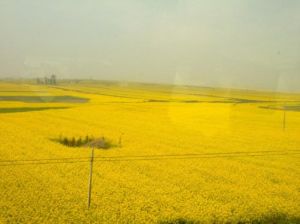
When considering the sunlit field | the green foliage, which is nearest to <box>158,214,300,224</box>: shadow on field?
the sunlit field

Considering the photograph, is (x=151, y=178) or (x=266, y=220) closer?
(x=266, y=220)

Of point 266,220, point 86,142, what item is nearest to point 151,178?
point 266,220

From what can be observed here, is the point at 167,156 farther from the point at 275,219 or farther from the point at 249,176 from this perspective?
the point at 275,219

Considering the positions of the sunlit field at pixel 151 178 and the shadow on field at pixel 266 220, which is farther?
the sunlit field at pixel 151 178

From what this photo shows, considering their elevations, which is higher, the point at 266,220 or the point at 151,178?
the point at 151,178

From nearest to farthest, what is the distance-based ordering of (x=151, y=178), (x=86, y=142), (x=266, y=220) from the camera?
(x=266, y=220) → (x=151, y=178) → (x=86, y=142)

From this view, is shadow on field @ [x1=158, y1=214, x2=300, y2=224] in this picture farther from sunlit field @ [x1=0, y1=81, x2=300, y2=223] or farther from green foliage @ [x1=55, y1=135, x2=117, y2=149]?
green foliage @ [x1=55, y1=135, x2=117, y2=149]

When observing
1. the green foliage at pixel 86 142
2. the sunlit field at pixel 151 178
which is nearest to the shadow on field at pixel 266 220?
the sunlit field at pixel 151 178

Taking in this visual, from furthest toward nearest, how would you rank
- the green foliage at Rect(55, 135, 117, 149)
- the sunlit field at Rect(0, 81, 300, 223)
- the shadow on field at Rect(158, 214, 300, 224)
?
the green foliage at Rect(55, 135, 117, 149)
the sunlit field at Rect(0, 81, 300, 223)
the shadow on field at Rect(158, 214, 300, 224)

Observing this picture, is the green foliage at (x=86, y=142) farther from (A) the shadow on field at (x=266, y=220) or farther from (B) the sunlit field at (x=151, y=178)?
(A) the shadow on field at (x=266, y=220)

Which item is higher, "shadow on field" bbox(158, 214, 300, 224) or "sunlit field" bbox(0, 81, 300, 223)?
"sunlit field" bbox(0, 81, 300, 223)

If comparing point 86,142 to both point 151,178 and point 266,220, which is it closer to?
point 151,178

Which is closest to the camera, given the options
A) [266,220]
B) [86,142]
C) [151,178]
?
[266,220]

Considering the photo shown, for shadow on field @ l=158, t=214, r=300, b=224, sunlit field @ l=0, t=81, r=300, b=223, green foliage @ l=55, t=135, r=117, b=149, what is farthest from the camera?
green foliage @ l=55, t=135, r=117, b=149
